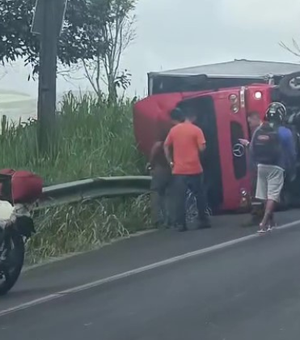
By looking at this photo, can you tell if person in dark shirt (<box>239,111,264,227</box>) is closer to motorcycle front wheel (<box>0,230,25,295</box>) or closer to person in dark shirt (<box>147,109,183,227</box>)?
person in dark shirt (<box>147,109,183,227</box>)

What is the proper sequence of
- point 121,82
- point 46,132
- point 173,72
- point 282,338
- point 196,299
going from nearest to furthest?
1. point 282,338
2. point 196,299
3. point 46,132
4. point 121,82
5. point 173,72

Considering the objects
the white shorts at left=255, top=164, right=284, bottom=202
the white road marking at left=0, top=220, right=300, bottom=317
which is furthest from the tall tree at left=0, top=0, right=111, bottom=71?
the white road marking at left=0, top=220, right=300, bottom=317

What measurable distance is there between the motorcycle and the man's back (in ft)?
16.1

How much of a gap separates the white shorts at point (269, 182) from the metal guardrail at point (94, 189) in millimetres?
1764

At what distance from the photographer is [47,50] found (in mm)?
16141

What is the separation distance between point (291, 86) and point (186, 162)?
3.16m

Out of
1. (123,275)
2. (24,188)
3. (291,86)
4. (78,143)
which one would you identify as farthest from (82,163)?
(24,188)

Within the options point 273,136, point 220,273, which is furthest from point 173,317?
point 273,136

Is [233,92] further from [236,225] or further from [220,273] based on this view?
[220,273]

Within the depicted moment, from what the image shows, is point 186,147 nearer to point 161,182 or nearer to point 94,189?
point 161,182

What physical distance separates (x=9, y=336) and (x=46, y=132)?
799 centimetres

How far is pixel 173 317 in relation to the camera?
371 inches

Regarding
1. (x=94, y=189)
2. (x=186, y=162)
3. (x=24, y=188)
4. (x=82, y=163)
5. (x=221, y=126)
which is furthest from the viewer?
(x=221, y=126)

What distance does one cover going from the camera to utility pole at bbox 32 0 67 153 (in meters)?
16.0
